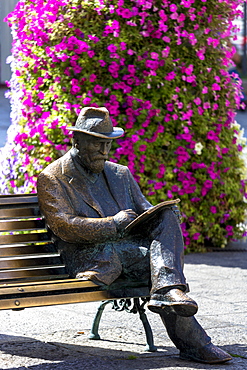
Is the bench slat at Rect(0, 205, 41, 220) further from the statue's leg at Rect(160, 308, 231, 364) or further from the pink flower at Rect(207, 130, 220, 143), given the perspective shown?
the pink flower at Rect(207, 130, 220, 143)

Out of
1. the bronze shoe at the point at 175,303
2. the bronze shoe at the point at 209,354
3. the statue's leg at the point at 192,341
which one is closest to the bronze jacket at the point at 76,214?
the bronze shoe at the point at 175,303

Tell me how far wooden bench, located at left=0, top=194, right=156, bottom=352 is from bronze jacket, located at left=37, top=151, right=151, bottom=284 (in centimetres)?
11

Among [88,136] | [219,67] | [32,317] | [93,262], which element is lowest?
[32,317]

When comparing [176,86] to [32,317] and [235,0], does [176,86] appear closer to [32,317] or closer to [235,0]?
[235,0]

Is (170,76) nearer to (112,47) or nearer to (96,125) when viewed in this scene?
(112,47)

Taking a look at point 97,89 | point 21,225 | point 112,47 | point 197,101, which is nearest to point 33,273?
point 21,225

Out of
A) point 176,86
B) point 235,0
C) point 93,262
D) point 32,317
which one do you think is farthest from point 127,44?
point 93,262

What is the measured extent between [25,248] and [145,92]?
3.39 meters

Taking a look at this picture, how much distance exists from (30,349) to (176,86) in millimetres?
4012

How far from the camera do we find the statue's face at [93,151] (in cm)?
464

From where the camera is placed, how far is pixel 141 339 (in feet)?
15.9

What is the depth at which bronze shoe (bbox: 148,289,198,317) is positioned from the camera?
4102 millimetres

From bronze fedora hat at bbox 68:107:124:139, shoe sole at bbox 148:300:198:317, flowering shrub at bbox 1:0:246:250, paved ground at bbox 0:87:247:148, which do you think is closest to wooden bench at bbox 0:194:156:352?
shoe sole at bbox 148:300:198:317

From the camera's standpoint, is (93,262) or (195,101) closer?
(93,262)
